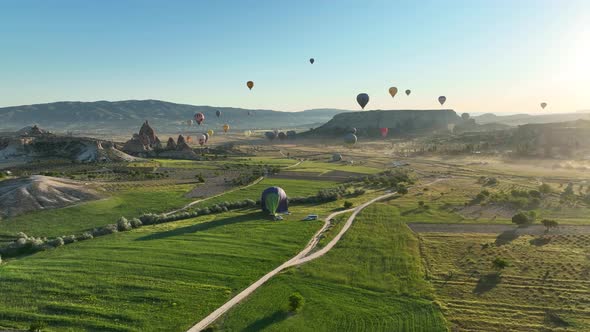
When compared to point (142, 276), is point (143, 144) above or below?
above

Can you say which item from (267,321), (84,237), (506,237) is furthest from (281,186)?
(267,321)

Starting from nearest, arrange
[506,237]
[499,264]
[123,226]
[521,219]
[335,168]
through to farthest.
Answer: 1. [499,264]
2. [506,237]
3. [123,226]
4. [521,219]
5. [335,168]

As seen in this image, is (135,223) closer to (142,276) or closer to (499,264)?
(142,276)

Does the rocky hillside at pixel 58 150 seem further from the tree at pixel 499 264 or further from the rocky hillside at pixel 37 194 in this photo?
the tree at pixel 499 264

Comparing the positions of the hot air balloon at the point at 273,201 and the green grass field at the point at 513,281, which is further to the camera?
the hot air balloon at the point at 273,201

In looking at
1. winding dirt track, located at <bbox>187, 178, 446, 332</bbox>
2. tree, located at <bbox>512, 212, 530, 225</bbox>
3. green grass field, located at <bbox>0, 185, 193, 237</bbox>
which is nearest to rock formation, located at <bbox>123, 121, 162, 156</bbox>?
green grass field, located at <bbox>0, 185, 193, 237</bbox>

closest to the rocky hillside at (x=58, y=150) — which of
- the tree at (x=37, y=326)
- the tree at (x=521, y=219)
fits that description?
the tree at (x=37, y=326)
